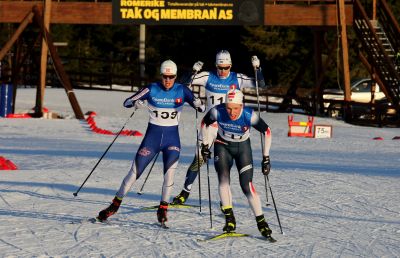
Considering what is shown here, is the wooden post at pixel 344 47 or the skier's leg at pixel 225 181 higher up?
the wooden post at pixel 344 47

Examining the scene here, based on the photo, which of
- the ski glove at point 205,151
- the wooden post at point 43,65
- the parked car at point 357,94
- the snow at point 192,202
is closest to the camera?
the snow at point 192,202

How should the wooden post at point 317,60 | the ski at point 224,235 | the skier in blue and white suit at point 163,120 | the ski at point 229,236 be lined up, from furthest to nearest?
the wooden post at point 317,60, the skier in blue and white suit at point 163,120, the ski at point 224,235, the ski at point 229,236

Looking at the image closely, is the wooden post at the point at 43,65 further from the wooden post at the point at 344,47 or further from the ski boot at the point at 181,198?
the ski boot at the point at 181,198

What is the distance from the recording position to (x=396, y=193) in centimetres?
1545

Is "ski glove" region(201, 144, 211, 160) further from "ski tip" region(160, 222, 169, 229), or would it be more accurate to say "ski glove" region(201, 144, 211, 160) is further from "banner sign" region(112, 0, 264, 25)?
"banner sign" region(112, 0, 264, 25)

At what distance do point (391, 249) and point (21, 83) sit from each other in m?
37.8

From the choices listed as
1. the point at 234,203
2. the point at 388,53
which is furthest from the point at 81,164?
the point at 388,53

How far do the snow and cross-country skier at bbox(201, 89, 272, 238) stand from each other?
382 millimetres

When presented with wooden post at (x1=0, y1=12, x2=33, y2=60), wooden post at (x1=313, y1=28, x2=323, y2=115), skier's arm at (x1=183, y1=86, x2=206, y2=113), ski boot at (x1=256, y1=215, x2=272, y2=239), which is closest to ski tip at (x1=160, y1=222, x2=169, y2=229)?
ski boot at (x1=256, y1=215, x2=272, y2=239)

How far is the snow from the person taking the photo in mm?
10445

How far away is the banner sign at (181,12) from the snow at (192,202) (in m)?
6.45

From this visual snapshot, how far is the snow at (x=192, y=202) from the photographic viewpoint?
1045 cm

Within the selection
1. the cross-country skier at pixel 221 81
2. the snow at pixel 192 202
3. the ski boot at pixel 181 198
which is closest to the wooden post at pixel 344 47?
the snow at pixel 192 202

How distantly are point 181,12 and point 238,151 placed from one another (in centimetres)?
2060
